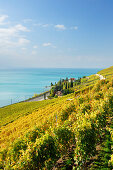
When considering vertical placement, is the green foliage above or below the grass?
above

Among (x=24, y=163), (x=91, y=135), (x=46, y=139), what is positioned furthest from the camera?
(x=91, y=135)

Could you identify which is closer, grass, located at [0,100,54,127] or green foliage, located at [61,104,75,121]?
green foliage, located at [61,104,75,121]

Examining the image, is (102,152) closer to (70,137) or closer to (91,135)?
(91,135)

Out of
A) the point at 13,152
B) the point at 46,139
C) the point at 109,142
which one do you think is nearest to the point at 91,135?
the point at 109,142

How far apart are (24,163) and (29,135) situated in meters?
5.76

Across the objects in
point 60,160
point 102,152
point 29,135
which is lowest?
point 60,160

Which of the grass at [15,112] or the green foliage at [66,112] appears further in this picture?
the grass at [15,112]

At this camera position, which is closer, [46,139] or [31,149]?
[31,149]

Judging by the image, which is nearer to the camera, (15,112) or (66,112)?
(66,112)

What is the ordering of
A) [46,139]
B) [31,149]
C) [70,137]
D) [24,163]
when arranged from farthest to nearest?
[70,137] < [46,139] < [31,149] < [24,163]

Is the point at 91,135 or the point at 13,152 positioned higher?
the point at 91,135

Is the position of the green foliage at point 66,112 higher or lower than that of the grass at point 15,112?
higher

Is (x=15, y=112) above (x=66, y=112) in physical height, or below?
below

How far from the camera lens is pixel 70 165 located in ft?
47.0
